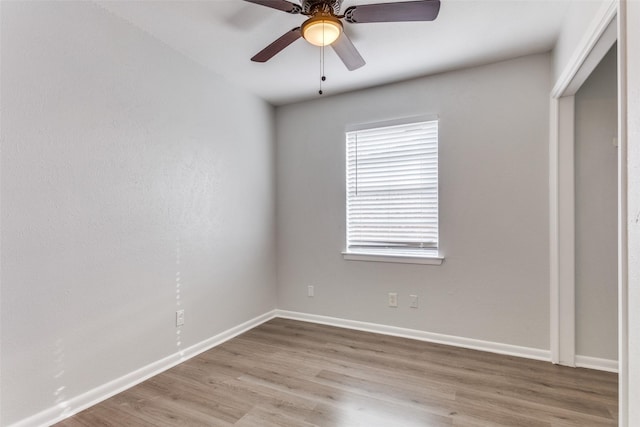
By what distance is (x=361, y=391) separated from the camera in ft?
6.93

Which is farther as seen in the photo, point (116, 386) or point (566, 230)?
point (566, 230)

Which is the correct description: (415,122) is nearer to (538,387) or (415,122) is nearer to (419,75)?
(419,75)

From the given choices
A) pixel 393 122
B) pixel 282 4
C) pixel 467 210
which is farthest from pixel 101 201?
pixel 467 210

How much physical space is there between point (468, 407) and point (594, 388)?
97cm

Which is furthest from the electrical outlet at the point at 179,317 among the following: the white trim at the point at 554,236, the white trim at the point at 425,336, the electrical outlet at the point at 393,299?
the white trim at the point at 554,236

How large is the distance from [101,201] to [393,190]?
244 centimetres

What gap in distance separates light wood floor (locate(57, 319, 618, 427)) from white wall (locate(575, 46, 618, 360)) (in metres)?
0.31

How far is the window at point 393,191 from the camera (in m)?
2.98

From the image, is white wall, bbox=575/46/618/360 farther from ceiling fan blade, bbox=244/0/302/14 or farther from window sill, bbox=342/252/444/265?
ceiling fan blade, bbox=244/0/302/14

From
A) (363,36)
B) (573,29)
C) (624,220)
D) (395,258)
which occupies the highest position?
(363,36)

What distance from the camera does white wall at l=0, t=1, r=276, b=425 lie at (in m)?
1.67

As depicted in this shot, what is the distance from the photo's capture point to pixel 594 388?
83.3 inches

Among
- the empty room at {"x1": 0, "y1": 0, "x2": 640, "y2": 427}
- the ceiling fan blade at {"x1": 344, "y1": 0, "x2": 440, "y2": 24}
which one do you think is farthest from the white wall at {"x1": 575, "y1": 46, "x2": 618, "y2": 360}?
the ceiling fan blade at {"x1": 344, "y1": 0, "x2": 440, "y2": 24}

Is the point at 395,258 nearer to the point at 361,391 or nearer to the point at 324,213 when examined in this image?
the point at 324,213
